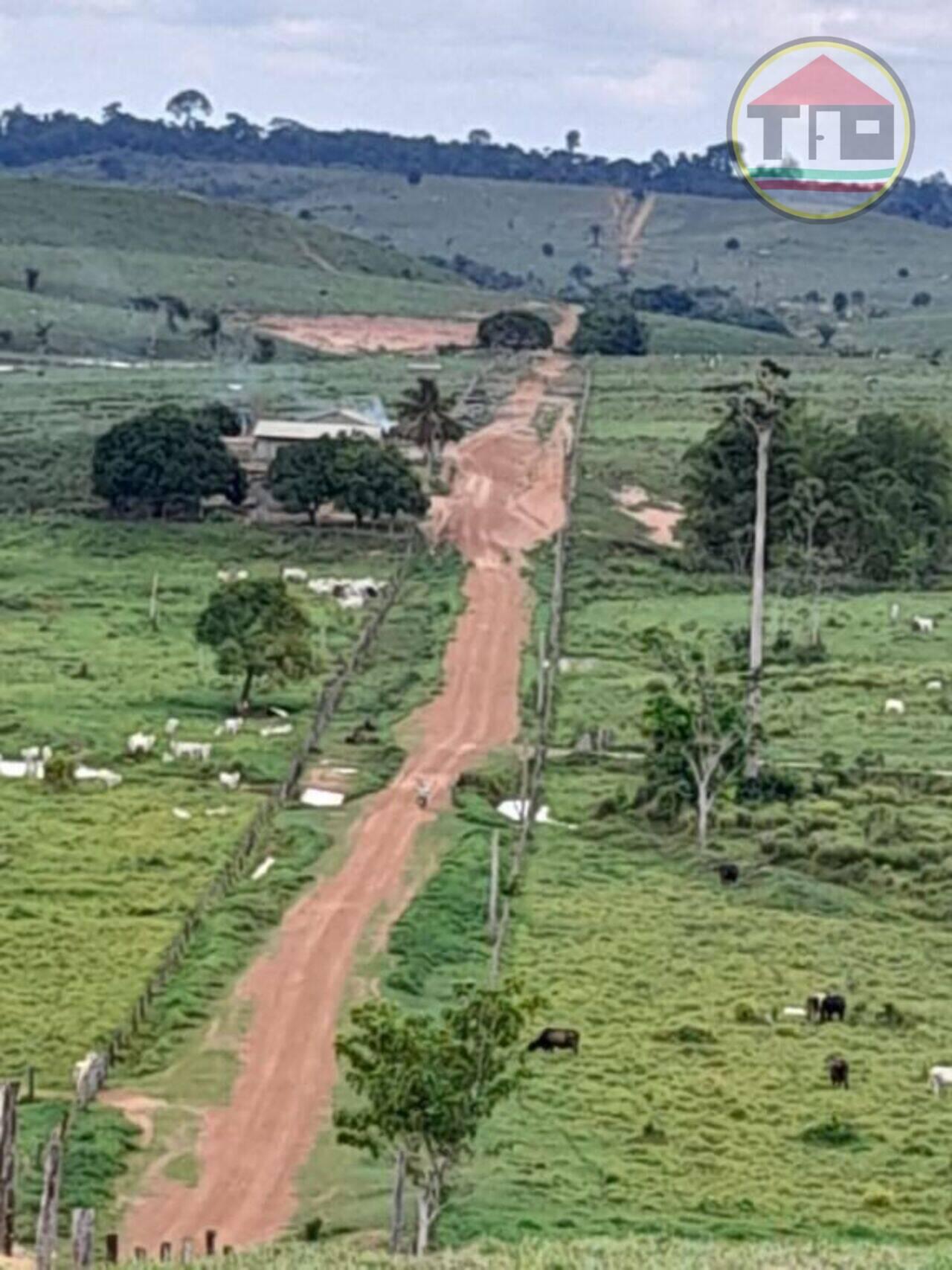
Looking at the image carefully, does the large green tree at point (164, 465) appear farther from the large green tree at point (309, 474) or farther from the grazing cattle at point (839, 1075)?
the grazing cattle at point (839, 1075)

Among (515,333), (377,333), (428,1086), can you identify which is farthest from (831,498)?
(377,333)

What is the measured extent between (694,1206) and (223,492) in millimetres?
52018

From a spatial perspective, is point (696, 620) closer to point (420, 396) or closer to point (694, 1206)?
point (420, 396)

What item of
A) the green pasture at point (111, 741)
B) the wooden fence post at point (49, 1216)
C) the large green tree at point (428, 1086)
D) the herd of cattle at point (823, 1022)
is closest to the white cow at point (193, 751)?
the green pasture at point (111, 741)

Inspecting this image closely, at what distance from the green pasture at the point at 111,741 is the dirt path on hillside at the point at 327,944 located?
6.14 ft

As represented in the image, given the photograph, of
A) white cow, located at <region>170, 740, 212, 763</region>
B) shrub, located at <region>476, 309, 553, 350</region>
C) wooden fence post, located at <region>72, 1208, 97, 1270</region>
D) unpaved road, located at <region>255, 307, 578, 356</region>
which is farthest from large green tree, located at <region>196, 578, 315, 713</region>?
shrub, located at <region>476, 309, 553, 350</region>

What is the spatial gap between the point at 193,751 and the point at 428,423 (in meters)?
34.8

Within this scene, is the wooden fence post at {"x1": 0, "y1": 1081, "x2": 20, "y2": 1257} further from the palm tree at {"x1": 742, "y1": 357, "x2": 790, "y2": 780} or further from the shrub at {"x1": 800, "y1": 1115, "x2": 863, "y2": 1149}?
the palm tree at {"x1": 742, "y1": 357, "x2": 790, "y2": 780}

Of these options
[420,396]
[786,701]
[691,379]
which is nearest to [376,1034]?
[786,701]

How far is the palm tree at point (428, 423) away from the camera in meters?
84.8

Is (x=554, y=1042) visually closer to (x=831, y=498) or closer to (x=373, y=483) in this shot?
(x=373, y=483)

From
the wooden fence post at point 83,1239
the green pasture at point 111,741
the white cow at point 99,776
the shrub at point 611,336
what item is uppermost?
the shrub at point 611,336

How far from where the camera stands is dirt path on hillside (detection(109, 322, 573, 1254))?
1151 inches

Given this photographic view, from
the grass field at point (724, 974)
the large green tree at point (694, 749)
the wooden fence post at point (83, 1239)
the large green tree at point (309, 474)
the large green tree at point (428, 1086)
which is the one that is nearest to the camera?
the wooden fence post at point (83, 1239)
